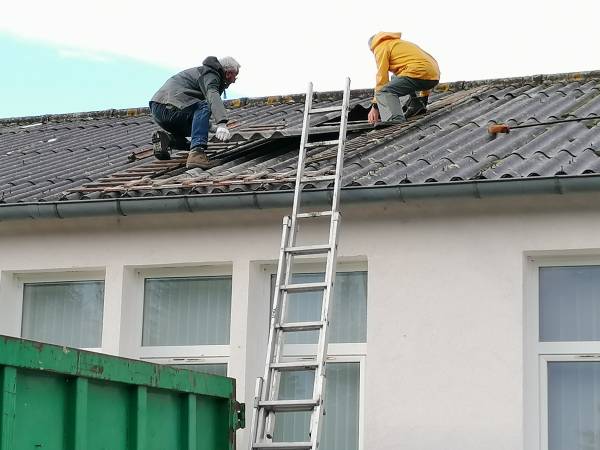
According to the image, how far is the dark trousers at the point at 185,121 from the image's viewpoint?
36.1 feet

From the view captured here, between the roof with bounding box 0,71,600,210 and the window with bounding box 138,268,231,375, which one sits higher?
the roof with bounding box 0,71,600,210

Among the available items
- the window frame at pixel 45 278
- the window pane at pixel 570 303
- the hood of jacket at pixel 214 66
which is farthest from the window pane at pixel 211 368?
the hood of jacket at pixel 214 66

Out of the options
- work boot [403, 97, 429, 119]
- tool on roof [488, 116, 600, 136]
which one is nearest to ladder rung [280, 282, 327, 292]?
tool on roof [488, 116, 600, 136]

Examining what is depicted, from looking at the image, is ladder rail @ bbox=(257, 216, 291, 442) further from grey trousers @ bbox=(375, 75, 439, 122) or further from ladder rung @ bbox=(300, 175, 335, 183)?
grey trousers @ bbox=(375, 75, 439, 122)

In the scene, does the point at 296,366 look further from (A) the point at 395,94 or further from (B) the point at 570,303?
(A) the point at 395,94

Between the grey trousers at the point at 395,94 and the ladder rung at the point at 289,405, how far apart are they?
4245mm

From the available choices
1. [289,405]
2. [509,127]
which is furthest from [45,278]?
[509,127]

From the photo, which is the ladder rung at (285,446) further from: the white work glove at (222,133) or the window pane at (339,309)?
the white work glove at (222,133)

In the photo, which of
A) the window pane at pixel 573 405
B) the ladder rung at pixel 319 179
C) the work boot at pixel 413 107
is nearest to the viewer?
the window pane at pixel 573 405

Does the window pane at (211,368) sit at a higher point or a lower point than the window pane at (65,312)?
lower

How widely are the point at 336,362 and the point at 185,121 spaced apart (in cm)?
306

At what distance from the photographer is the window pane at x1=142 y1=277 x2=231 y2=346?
9805mm

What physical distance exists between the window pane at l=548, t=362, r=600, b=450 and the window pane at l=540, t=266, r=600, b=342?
0.21 metres

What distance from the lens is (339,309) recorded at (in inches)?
374
